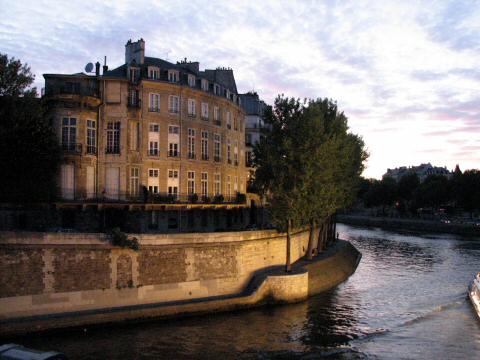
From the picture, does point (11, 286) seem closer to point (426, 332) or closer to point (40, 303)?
point (40, 303)

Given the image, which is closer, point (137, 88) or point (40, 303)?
point (40, 303)

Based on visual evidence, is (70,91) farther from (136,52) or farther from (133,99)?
(136,52)

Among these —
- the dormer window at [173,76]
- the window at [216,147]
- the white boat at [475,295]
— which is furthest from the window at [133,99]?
the white boat at [475,295]

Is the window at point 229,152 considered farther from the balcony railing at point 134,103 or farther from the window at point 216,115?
the balcony railing at point 134,103

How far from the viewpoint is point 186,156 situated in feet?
147

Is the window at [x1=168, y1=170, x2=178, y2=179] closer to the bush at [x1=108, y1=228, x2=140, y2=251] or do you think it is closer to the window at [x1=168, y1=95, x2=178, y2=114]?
the window at [x1=168, y1=95, x2=178, y2=114]

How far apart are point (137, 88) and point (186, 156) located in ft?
23.3

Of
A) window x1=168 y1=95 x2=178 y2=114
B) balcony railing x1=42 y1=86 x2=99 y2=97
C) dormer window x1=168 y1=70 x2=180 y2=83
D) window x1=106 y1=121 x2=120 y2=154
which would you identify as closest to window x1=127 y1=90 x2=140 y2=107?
window x1=106 y1=121 x2=120 y2=154

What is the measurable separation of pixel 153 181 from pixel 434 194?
95699 millimetres

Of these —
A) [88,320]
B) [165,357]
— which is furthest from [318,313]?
[88,320]

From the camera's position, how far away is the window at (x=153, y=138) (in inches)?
1663

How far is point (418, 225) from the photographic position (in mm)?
107188

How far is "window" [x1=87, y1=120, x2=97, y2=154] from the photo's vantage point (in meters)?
39.0

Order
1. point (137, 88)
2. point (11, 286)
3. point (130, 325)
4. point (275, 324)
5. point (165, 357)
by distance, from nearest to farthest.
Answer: point (165, 357)
point (11, 286)
point (130, 325)
point (275, 324)
point (137, 88)
